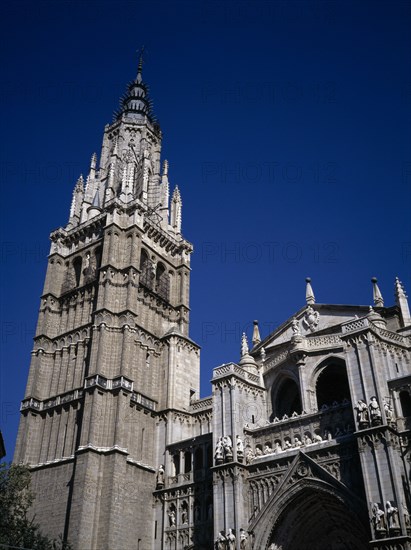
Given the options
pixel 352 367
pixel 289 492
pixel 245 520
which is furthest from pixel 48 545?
pixel 352 367

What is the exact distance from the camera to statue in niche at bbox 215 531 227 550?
3047cm

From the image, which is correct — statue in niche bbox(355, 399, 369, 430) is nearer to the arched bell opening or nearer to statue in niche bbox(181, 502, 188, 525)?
the arched bell opening

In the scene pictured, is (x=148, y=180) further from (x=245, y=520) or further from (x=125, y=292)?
(x=245, y=520)

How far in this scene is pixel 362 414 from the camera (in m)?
28.4

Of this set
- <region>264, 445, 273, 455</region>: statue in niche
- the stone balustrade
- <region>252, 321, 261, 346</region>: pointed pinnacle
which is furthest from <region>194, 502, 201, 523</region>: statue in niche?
<region>252, 321, 261, 346</region>: pointed pinnacle

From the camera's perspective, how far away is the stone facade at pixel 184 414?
29.0 m

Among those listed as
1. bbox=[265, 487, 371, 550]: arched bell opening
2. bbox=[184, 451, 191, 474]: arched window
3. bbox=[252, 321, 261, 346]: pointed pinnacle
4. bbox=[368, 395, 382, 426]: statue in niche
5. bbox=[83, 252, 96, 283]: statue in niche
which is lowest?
bbox=[265, 487, 371, 550]: arched bell opening

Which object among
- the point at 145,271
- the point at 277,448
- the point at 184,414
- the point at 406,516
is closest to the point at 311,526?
the point at 277,448

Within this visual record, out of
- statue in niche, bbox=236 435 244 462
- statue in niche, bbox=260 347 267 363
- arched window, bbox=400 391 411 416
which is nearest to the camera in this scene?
arched window, bbox=400 391 411 416

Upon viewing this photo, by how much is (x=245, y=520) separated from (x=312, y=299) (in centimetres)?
1595

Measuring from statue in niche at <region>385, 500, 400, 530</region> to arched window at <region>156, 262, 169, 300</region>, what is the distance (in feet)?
84.0

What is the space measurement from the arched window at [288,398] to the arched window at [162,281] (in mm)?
12813

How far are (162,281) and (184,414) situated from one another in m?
11.8

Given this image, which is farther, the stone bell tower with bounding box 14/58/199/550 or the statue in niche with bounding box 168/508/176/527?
the statue in niche with bounding box 168/508/176/527
